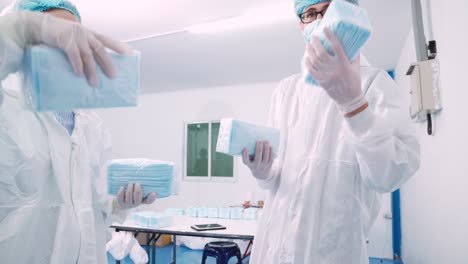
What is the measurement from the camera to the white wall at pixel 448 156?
5.17 feet

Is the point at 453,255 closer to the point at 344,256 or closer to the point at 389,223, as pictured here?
the point at 344,256

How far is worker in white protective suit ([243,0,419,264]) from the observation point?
83cm

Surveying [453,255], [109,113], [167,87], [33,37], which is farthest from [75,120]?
[109,113]

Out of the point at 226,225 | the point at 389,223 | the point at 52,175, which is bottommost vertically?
the point at 389,223

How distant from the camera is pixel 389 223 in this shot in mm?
4613

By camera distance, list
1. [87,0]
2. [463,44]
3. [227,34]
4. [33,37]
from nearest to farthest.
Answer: [33,37], [463,44], [87,0], [227,34]

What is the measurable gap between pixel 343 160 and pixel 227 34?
8.73 feet

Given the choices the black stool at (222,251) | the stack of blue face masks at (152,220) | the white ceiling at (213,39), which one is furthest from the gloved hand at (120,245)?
the white ceiling at (213,39)

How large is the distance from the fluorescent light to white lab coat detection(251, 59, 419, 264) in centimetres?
182

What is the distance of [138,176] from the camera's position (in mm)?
1205

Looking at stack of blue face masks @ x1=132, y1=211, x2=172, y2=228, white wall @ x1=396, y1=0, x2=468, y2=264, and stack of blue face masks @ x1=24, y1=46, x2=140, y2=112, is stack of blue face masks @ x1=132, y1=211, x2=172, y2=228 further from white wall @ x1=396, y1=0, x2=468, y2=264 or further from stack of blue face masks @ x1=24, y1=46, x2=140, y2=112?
stack of blue face masks @ x1=24, y1=46, x2=140, y2=112

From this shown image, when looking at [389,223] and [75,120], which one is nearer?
[75,120]

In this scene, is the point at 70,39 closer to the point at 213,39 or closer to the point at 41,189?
the point at 41,189

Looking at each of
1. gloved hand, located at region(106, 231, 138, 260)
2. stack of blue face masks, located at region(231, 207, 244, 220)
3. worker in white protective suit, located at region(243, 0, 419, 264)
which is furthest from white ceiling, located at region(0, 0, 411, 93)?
gloved hand, located at region(106, 231, 138, 260)
